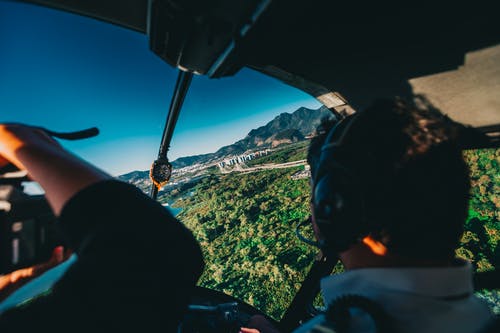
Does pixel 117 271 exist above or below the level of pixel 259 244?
above

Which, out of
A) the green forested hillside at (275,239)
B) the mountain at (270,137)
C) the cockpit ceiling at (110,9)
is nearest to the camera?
the cockpit ceiling at (110,9)

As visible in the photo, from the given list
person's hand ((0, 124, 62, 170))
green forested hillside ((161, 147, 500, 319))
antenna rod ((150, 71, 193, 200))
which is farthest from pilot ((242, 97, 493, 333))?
green forested hillside ((161, 147, 500, 319))

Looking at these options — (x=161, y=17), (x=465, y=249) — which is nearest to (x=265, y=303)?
(x=465, y=249)

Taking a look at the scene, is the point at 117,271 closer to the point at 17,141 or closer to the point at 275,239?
the point at 17,141

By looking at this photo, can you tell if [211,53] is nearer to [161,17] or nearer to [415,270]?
[161,17]

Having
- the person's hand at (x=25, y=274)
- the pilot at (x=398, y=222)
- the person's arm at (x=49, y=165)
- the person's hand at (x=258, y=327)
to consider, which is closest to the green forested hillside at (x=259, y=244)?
the person's hand at (x=258, y=327)

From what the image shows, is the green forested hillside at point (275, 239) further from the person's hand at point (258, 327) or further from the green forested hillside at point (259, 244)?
the person's hand at point (258, 327)

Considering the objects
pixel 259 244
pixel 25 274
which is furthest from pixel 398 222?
pixel 259 244
